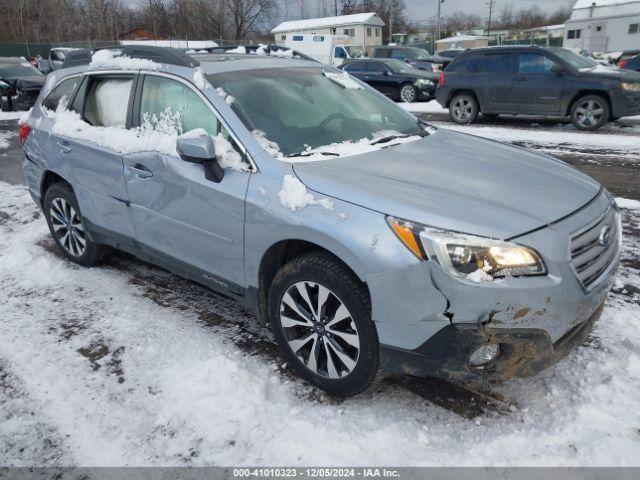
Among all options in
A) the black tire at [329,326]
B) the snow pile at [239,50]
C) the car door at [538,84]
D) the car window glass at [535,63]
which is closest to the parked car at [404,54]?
the car window glass at [535,63]

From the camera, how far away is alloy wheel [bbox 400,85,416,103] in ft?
54.1

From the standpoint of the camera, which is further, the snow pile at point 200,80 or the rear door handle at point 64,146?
the rear door handle at point 64,146

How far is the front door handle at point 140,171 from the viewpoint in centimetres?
354

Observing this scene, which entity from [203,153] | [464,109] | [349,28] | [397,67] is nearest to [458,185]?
[203,153]

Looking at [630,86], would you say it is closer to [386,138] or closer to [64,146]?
[386,138]

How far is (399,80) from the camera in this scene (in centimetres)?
1653

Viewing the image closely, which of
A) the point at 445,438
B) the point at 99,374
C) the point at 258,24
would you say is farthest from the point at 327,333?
the point at 258,24

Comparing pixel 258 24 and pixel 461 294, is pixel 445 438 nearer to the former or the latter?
pixel 461 294

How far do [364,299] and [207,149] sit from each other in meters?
1.24

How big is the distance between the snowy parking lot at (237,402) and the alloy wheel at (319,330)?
0.63ft

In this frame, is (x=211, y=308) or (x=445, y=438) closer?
(x=445, y=438)

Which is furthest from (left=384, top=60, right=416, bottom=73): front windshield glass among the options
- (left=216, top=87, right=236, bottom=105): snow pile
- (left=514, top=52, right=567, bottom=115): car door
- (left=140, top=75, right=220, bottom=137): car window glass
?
(left=216, top=87, right=236, bottom=105): snow pile

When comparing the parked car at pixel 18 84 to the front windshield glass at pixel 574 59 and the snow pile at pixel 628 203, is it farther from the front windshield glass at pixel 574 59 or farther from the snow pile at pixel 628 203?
the snow pile at pixel 628 203

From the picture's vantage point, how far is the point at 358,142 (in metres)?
3.36
